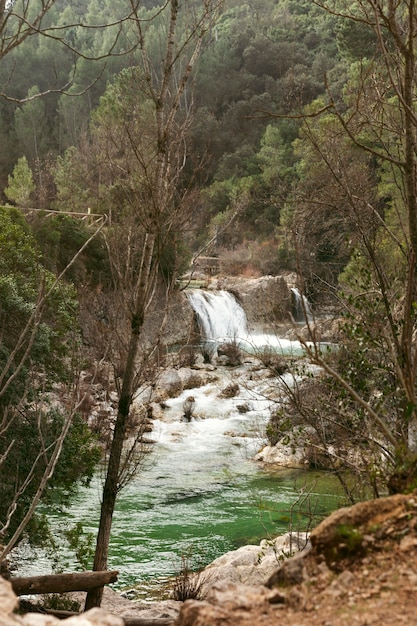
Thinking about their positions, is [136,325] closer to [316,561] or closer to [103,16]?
[316,561]

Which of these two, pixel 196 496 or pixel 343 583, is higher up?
pixel 343 583

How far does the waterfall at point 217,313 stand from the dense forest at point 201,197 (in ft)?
5.01

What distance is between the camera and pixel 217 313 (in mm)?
25453

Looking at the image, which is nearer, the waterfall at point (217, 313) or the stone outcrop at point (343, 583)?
the stone outcrop at point (343, 583)

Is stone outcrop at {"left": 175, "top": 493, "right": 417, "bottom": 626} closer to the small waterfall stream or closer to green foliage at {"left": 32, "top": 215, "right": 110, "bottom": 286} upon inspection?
the small waterfall stream

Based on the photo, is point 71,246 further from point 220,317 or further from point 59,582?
point 59,582

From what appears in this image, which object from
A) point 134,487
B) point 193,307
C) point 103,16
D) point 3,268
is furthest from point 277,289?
point 103,16

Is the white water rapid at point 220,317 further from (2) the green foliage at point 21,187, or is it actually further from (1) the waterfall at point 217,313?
(2) the green foliage at point 21,187

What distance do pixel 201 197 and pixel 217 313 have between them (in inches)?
487

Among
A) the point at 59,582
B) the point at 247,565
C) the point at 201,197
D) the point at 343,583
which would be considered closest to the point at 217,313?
the point at 201,197

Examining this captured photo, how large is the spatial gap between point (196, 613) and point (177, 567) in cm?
756

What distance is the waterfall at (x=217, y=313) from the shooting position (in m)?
24.6

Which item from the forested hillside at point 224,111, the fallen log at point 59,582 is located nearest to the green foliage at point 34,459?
the fallen log at point 59,582

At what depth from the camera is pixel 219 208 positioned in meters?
39.7
